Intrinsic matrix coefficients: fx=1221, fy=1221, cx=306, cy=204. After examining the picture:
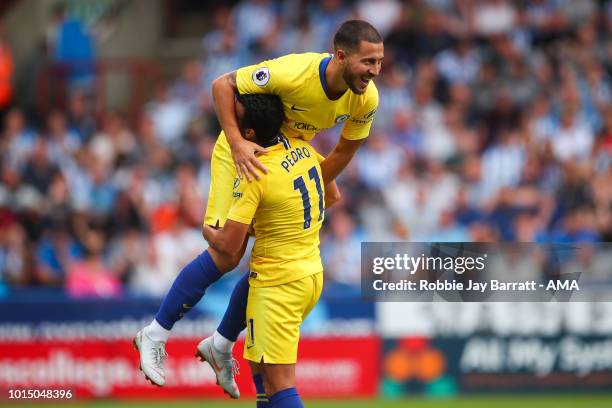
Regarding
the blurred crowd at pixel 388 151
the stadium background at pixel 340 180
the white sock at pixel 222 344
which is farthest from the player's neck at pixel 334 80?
the blurred crowd at pixel 388 151

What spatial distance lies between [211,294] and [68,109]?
19.1 feet

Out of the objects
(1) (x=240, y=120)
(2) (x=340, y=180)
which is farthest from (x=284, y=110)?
(2) (x=340, y=180)

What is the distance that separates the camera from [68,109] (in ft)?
59.9

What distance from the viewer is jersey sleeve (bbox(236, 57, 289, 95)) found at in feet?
25.6

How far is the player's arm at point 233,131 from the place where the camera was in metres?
A: 7.63

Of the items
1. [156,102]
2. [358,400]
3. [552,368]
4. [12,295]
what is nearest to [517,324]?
[552,368]

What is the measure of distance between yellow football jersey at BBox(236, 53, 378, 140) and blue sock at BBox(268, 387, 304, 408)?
66.4 inches

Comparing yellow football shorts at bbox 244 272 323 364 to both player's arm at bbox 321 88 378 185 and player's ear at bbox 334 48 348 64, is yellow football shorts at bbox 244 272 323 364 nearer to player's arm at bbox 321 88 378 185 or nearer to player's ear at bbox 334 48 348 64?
player's arm at bbox 321 88 378 185

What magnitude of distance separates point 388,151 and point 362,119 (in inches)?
311

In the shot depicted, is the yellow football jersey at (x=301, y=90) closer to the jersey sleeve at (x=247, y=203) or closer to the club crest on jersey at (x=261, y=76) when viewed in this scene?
the club crest on jersey at (x=261, y=76)

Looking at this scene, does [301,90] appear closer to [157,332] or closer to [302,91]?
[302,91]

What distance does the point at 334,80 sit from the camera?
25.6ft

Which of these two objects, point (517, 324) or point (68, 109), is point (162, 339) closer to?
point (517, 324)

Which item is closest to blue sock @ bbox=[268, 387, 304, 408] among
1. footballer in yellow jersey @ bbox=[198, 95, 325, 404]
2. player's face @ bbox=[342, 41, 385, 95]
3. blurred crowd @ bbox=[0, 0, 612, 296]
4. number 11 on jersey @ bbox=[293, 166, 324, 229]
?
footballer in yellow jersey @ bbox=[198, 95, 325, 404]
